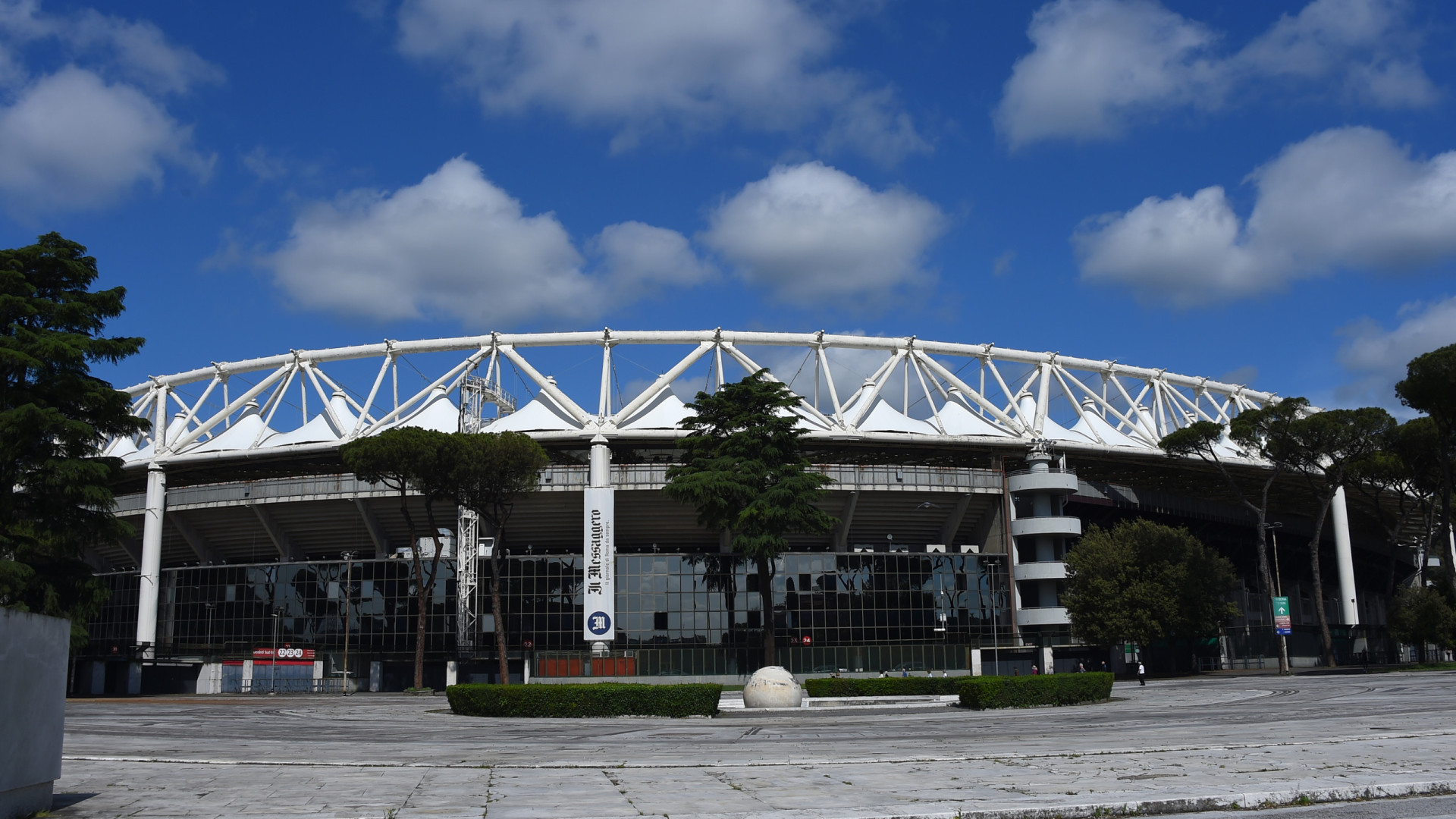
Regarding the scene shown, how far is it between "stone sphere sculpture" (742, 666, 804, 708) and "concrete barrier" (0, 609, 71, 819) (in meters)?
24.5

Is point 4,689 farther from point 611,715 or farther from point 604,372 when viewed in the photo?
point 604,372

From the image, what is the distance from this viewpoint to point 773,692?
33406 mm

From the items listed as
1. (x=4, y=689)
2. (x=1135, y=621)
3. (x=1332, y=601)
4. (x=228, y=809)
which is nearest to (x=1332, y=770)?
(x=228, y=809)

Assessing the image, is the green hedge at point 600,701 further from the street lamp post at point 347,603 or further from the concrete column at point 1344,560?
the concrete column at point 1344,560

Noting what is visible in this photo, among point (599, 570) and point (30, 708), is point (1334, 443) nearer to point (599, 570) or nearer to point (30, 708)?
point (599, 570)

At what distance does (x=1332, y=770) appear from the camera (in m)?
12.9

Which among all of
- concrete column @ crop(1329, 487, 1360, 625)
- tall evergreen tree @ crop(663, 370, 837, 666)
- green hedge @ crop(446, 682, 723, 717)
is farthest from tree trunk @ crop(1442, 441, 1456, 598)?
green hedge @ crop(446, 682, 723, 717)

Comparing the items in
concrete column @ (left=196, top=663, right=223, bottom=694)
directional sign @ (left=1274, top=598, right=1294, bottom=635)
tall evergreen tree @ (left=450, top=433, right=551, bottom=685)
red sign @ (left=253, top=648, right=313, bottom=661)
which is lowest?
concrete column @ (left=196, top=663, right=223, bottom=694)

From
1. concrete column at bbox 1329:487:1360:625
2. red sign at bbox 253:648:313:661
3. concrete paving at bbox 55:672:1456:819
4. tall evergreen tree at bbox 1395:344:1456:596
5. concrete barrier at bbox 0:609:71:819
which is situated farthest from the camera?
concrete column at bbox 1329:487:1360:625

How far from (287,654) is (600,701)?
1430 inches

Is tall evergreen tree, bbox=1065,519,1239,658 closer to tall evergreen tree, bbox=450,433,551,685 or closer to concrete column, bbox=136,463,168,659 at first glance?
tall evergreen tree, bbox=450,433,551,685

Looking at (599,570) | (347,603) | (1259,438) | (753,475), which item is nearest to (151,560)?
(347,603)

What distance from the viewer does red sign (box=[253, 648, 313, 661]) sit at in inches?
2323

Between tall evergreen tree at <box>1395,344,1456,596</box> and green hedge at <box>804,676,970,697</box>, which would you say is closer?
green hedge at <box>804,676,970,697</box>
